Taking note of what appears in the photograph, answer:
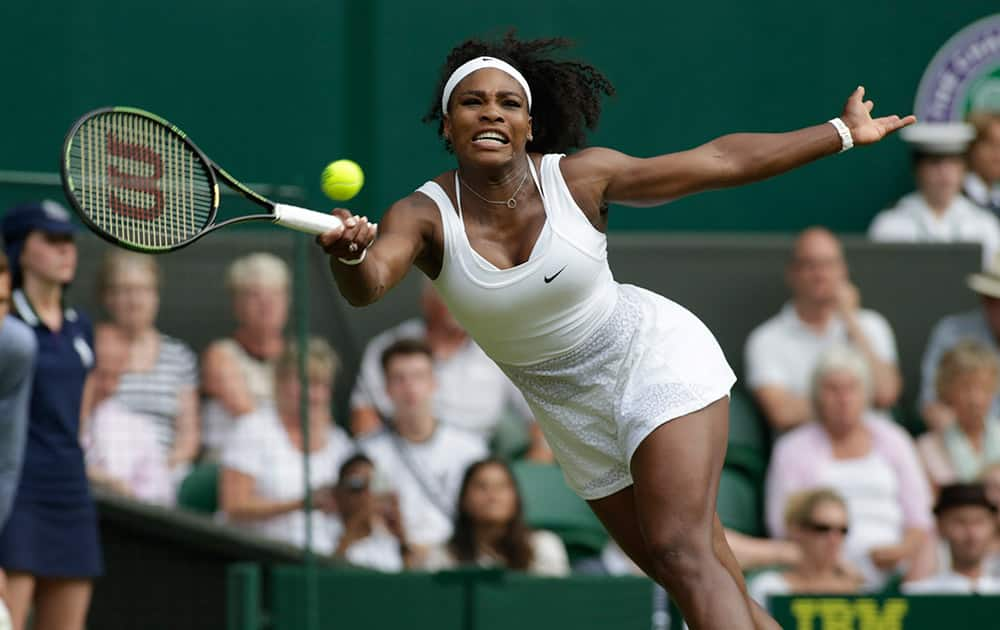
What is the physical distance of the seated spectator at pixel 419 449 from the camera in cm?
775

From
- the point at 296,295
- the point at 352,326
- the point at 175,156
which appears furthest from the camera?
the point at 352,326

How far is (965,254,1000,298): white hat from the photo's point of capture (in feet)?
29.2

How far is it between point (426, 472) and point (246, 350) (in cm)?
91

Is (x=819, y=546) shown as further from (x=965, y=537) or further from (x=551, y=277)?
(x=551, y=277)

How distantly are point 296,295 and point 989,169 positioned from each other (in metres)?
3.85

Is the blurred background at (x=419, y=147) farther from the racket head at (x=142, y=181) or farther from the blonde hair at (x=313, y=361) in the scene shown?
the racket head at (x=142, y=181)

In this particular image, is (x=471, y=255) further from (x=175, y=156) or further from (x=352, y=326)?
(x=352, y=326)

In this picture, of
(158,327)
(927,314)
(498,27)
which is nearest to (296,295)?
(158,327)

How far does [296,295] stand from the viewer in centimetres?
773

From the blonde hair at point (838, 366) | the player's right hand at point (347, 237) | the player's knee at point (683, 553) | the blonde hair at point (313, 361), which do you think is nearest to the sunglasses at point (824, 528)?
the blonde hair at point (838, 366)

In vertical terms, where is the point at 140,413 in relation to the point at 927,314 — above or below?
below

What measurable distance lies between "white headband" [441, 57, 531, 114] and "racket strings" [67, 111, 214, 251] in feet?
2.29

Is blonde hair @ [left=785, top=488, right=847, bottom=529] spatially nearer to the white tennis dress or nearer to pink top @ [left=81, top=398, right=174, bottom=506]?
pink top @ [left=81, top=398, right=174, bottom=506]

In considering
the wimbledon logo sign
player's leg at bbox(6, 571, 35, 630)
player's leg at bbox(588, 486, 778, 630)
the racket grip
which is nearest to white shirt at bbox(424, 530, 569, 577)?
player's leg at bbox(6, 571, 35, 630)
